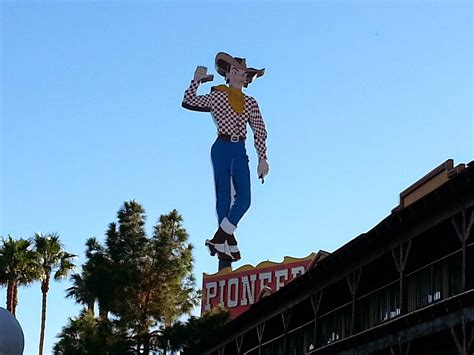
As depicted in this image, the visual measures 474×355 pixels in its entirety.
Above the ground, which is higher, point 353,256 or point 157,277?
point 157,277

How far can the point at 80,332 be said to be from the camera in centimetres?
3975

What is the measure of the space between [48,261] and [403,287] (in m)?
36.9

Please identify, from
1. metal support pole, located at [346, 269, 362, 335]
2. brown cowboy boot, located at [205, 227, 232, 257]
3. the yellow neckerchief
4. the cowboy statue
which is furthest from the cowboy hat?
metal support pole, located at [346, 269, 362, 335]

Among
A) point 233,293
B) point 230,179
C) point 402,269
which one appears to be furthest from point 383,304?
point 230,179

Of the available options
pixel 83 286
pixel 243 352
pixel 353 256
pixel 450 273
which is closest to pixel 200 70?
pixel 83 286

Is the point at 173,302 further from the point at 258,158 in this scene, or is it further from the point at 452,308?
the point at 452,308

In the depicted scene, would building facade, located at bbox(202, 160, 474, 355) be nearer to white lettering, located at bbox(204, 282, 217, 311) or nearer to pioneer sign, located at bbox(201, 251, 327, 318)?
pioneer sign, located at bbox(201, 251, 327, 318)

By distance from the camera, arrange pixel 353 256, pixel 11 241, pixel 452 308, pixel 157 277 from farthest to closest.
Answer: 1. pixel 11 241
2. pixel 157 277
3. pixel 353 256
4. pixel 452 308

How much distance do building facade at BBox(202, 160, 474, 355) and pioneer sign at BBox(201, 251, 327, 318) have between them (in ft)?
64.8

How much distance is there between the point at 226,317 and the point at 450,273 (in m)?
20.4

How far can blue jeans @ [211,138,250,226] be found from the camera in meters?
53.7

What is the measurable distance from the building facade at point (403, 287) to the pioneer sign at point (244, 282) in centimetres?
1976

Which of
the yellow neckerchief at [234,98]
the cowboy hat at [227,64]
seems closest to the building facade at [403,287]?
the yellow neckerchief at [234,98]

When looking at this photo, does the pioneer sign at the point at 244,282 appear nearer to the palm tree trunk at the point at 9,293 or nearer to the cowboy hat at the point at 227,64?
the palm tree trunk at the point at 9,293
